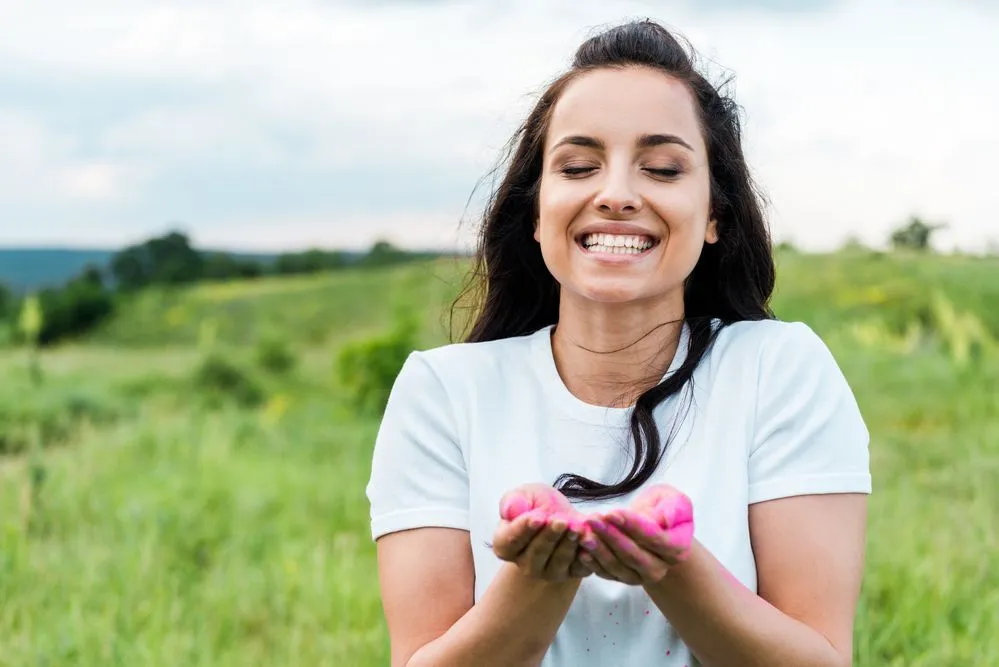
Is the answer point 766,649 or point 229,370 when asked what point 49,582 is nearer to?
point 766,649

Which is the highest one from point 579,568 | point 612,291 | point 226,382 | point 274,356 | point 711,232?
point 711,232

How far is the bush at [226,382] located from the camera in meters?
7.86

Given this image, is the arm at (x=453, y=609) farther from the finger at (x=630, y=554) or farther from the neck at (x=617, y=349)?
the neck at (x=617, y=349)

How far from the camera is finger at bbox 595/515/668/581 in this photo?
1.38 meters

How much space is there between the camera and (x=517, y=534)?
1414 mm

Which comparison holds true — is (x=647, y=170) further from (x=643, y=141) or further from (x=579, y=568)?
(x=579, y=568)

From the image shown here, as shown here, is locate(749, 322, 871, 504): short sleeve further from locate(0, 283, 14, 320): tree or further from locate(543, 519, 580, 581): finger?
locate(0, 283, 14, 320): tree

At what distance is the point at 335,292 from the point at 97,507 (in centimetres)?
738

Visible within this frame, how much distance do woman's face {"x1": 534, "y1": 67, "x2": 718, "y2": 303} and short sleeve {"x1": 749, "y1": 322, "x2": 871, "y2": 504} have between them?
0.24 metres

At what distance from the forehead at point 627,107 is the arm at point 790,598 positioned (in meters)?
0.66

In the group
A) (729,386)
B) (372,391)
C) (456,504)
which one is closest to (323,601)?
(456,504)

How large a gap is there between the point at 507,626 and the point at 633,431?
41 cm

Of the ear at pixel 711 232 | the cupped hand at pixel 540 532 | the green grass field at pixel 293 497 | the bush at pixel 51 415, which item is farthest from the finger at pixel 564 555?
the bush at pixel 51 415

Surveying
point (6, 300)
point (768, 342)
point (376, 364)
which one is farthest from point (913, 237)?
point (6, 300)
